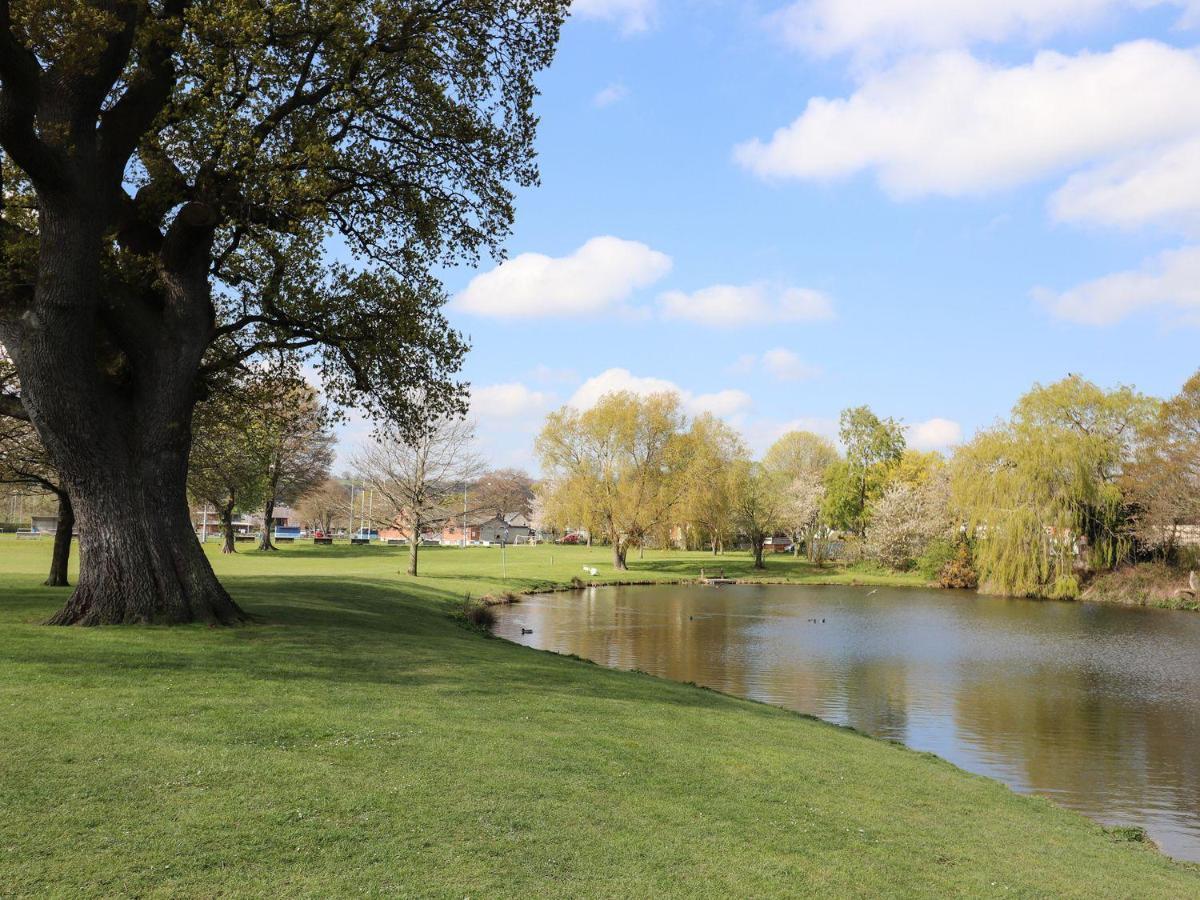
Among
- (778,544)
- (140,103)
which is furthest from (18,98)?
(778,544)

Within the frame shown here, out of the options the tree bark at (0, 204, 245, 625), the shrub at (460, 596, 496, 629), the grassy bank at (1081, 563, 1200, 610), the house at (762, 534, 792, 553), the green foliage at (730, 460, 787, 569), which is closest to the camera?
the tree bark at (0, 204, 245, 625)

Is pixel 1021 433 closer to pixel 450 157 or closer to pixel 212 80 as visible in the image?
pixel 450 157

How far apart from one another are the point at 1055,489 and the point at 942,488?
48.5 ft

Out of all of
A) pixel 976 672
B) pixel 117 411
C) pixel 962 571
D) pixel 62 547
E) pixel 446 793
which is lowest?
pixel 976 672

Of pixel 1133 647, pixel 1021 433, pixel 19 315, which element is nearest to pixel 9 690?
pixel 19 315

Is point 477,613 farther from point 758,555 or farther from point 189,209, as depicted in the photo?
point 758,555

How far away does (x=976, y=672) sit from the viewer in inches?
1065

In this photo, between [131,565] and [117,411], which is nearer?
[131,565]

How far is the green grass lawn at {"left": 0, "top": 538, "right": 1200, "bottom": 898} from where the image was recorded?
5.98 meters

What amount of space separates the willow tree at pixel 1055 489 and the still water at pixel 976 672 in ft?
15.5

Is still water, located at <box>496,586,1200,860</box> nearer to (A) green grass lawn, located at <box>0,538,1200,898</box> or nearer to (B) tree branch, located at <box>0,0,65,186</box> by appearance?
(A) green grass lawn, located at <box>0,538,1200,898</box>

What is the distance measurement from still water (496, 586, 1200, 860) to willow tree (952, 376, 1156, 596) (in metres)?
4.73

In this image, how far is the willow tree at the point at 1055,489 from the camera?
175 ft

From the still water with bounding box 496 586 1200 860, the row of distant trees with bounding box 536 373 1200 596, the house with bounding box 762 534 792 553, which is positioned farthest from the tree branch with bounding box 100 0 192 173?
the house with bounding box 762 534 792 553
